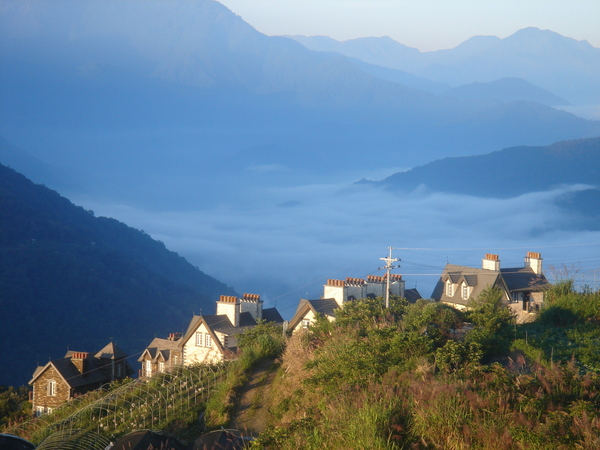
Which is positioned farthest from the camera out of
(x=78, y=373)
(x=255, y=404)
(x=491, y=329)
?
(x=78, y=373)

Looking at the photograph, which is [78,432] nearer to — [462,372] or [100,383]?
[462,372]

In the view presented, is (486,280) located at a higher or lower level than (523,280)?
lower

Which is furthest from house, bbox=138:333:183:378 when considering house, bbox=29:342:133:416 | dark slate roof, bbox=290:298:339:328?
dark slate roof, bbox=290:298:339:328

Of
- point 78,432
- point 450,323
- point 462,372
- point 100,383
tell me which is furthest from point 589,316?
point 100,383

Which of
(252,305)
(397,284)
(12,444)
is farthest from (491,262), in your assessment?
(12,444)

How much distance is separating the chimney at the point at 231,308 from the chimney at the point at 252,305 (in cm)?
151

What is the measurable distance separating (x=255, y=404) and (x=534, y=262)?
2662 centimetres

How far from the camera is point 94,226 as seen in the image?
428ft

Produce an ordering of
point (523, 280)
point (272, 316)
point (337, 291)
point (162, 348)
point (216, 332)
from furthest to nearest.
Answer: point (162, 348) → point (272, 316) → point (337, 291) → point (523, 280) → point (216, 332)

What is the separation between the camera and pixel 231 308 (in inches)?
1336

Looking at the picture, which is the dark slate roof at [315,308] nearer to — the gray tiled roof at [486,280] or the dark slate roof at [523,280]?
the gray tiled roof at [486,280]

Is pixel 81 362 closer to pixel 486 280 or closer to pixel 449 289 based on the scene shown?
pixel 449 289

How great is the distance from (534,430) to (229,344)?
80.7 feet

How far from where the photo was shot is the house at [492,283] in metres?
33.8
